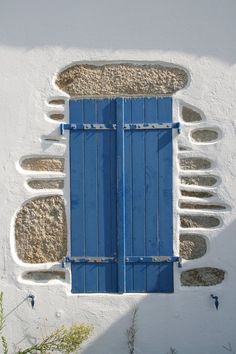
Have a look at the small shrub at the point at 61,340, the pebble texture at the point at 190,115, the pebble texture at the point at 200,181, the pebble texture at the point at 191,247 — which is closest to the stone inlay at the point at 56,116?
the pebble texture at the point at 190,115

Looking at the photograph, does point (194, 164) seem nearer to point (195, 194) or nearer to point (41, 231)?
point (195, 194)

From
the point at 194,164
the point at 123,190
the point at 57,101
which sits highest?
the point at 57,101

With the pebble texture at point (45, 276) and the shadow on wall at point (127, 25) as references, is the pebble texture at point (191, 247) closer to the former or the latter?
the pebble texture at point (45, 276)

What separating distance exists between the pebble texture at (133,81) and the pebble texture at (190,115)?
0.19 meters

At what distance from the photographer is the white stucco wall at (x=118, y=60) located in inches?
152

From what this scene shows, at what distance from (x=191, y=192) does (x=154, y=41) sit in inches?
50.8

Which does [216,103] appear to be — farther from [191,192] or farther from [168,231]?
[168,231]

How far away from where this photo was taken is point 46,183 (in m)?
3.95

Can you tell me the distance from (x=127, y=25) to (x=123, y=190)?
4.48 feet

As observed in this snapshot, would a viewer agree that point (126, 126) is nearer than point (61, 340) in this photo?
No

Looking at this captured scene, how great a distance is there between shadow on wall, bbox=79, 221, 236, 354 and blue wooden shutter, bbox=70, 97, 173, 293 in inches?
6.5

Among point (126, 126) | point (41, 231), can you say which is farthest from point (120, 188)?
point (41, 231)

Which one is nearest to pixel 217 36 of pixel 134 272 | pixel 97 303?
pixel 134 272

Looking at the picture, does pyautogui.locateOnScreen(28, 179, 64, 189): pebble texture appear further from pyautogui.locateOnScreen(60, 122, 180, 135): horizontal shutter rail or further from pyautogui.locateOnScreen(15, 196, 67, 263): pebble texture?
pyautogui.locateOnScreen(60, 122, 180, 135): horizontal shutter rail
